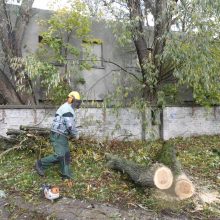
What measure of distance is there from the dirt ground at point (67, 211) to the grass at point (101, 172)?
0.74 ft

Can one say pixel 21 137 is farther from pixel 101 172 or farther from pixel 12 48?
pixel 12 48

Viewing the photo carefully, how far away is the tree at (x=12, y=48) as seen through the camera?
1123 cm

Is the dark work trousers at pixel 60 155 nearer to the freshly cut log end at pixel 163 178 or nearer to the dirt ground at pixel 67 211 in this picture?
the dirt ground at pixel 67 211

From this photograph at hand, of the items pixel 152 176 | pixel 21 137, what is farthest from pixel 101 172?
pixel 21 137

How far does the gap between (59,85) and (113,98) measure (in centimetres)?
168

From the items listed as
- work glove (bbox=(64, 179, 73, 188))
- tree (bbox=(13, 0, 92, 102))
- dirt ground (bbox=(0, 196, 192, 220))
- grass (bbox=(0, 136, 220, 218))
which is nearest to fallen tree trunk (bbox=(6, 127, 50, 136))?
grass (bbox=(0, 136, 220, 218))

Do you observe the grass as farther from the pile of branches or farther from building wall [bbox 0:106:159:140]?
building wall [bbox 0:106:159:140]

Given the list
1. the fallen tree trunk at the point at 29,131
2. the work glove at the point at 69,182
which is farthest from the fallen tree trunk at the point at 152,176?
the fallen tree trunk at the point at 29,131

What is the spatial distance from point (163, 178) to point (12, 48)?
7.16 m

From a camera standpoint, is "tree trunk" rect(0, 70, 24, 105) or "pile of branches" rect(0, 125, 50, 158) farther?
"tree trunk" rect(0, 70, 24, 105)

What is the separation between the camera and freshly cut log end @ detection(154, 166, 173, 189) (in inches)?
254

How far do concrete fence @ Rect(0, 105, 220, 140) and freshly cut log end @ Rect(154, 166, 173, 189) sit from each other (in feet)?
13.5

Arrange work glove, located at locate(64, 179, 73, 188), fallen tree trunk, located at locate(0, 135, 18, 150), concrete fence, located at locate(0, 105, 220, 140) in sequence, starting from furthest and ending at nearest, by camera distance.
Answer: concrete fence, located at locate(0, 105, 220, 140) → fallen tree trunk, located at locate(0, 135, 18, 150) → work glove, located at locate(64, 179, 73, 188)

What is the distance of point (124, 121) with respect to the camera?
1147cm
